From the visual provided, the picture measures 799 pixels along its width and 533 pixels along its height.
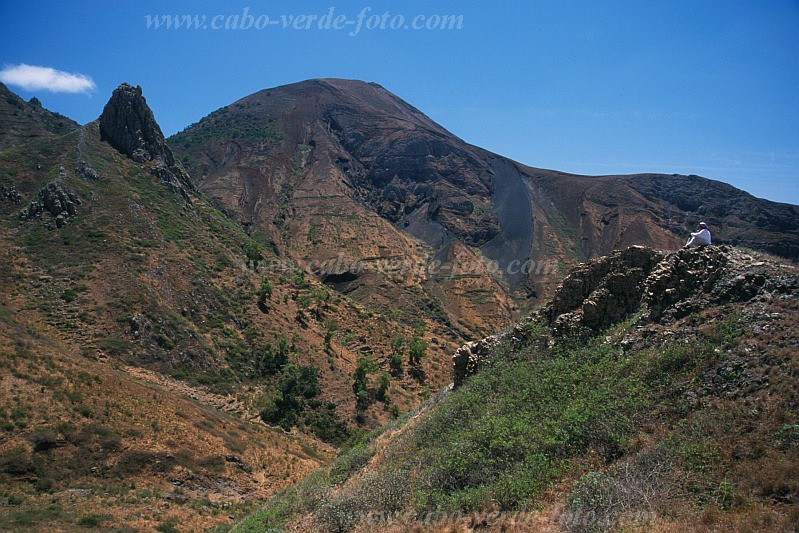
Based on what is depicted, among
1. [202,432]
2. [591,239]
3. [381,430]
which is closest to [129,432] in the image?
[202,432]

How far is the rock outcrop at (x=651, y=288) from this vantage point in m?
8.94

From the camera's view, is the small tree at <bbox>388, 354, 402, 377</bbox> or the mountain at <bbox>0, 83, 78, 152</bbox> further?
the mountain at <bbox>0, 83, 78, 152</bbox>

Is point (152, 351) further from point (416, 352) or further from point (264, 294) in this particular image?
point (416, 352)

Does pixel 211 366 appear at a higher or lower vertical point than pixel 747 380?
lower

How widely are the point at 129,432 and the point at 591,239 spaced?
70.2 m

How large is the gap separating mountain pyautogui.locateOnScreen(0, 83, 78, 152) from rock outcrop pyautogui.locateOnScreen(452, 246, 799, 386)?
2162 inches

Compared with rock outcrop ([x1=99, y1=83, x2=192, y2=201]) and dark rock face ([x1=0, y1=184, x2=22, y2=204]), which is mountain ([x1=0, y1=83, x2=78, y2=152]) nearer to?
rock outcrop ([x1=99, y1=83, x2=192, y2=201])

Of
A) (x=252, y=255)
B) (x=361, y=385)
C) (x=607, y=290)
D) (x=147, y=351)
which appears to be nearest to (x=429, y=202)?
(x=252, y=255)

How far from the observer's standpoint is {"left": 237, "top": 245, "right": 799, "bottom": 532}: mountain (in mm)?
6094

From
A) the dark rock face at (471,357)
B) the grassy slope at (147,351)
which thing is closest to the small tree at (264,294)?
the grassy slope at (147,351)

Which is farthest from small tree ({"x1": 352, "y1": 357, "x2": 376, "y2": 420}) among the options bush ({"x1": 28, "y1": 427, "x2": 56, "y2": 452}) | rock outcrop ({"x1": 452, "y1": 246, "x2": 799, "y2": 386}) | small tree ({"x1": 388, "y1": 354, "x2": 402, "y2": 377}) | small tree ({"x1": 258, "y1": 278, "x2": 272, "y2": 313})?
bush ({"x1": 28, "y1": 427, "x2": 56, "y2": 452})

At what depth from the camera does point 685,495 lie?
6.05 m

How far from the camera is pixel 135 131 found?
43906 millimetres

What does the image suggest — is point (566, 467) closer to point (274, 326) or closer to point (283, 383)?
point (283, 383)
